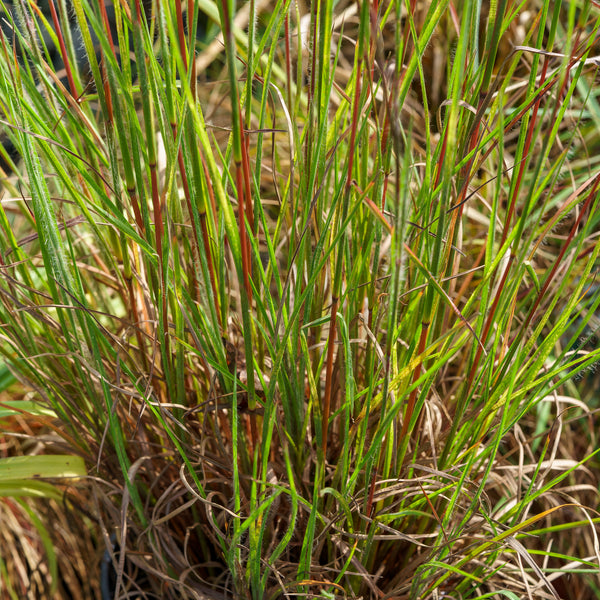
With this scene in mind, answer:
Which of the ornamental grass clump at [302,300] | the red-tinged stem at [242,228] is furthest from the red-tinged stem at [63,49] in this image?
the red-tinged stem at [242,228]

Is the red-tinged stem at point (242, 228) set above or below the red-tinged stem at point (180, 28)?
below

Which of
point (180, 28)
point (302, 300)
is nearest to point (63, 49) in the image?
point (180, 28)

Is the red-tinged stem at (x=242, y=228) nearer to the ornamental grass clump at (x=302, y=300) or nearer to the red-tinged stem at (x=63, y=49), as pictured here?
the ornamental grass clump at (x=302, y=300)

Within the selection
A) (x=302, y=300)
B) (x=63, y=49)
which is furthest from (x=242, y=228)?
(x=63, y=49)

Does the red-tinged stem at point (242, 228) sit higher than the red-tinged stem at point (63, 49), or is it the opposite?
the red-tinged stem at point (63, 49)

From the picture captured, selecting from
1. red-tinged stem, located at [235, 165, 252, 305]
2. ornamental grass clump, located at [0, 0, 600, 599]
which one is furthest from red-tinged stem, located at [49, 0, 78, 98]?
red-tinged stem, located at [235, 165, 252, 305]

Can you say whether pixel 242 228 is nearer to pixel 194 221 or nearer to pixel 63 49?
pixel 194 221

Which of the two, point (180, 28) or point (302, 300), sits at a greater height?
point (180, 28)

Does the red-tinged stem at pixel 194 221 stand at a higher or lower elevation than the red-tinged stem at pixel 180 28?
lower

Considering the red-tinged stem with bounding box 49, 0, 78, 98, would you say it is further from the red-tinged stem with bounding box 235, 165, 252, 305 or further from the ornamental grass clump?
the red-tinged stem with bounding box 235, 165, 252, 305

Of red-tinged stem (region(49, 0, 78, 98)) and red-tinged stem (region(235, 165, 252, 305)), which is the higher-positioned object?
red-tinged stem (region(49, 0, 78, 98))

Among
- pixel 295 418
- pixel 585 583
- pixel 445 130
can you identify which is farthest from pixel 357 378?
pixel 585 583

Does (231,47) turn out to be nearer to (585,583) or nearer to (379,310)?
(379,310)
